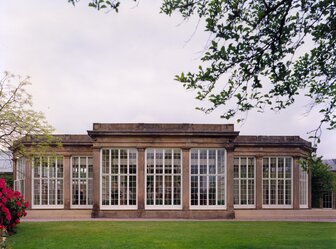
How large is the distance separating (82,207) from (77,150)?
4697 mm

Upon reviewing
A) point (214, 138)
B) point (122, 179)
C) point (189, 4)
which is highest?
point (189, 4)

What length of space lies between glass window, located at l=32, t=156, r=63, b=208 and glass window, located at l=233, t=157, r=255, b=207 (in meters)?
14.8

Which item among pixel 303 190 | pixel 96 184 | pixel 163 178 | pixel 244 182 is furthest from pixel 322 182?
pixel 96 184

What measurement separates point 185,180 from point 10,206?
43.5 ft

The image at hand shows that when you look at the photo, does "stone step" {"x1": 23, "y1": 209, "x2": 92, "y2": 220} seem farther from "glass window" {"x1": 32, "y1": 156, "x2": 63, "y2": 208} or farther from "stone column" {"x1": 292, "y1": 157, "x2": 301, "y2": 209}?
"stone column" {"x1": 292, "y1": 157, "x2": 301, "y2": 209}

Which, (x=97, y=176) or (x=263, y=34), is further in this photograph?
(x=97, y=176)

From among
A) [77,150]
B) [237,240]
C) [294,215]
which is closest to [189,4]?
[237,240]

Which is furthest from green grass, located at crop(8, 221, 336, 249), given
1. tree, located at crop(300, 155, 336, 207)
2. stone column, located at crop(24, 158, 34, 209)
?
tree, located at crop(300, 155, 336, 207)

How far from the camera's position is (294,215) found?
31.4m

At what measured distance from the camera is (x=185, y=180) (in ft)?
96.7

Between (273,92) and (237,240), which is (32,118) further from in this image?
(273,92)

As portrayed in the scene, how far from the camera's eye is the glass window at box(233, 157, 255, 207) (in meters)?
36.3

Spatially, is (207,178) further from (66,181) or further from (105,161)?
(66,181)

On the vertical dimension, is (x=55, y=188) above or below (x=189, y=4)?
below
